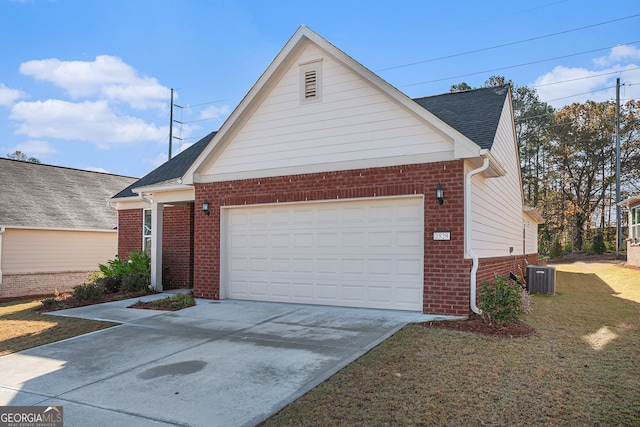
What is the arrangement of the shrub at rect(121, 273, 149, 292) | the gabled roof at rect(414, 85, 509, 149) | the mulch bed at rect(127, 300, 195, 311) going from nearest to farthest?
the gabled roof at rect(414, 85, 509, 149) → the mulch bed at rect(127, 300, 195, 311) → the shrub at rect(121, 273, 149, 292)

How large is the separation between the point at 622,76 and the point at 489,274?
33447 millimetres

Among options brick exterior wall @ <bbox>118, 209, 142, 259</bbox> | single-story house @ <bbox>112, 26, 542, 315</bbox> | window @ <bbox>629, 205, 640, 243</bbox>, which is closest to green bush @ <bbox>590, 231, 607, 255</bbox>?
window @ <bbox>629, 205, 640, 243</bbox>

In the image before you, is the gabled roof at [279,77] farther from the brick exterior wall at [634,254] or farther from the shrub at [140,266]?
the brick exterior wall at [634,254]

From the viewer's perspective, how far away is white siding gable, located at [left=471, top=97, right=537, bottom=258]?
9.73m

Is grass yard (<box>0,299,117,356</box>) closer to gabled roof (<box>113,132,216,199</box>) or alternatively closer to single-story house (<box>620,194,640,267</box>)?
gabled roof (<box>113,132,216,199</box>)

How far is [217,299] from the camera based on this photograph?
11398mm

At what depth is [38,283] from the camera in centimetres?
1912

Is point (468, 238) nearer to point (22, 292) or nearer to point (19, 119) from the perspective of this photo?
→ point (22, 292)

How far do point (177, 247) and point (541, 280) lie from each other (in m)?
11.7

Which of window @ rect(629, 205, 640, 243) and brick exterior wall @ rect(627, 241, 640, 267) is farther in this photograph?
window @ rect(629, 205, 640, 243)

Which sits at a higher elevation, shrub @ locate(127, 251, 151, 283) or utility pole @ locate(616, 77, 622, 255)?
utility pole @ locate(616, 77, 622, 255)

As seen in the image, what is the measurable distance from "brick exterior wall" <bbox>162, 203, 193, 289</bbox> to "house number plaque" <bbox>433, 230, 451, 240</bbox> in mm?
8531

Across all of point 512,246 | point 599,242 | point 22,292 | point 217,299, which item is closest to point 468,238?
point 217,299

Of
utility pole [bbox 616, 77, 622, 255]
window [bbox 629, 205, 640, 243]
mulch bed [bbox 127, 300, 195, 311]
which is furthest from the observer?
utility pole [bbox 616, 77, 622, 255]
